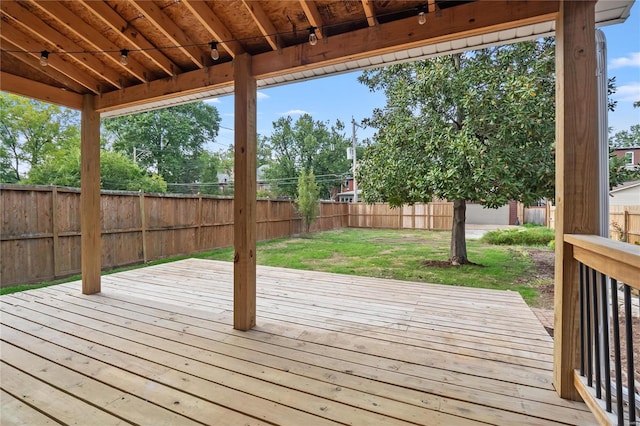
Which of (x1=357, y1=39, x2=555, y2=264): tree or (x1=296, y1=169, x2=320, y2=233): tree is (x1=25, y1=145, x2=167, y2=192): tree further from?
(x1=357, y1=39, x2=555, y2=264): tree

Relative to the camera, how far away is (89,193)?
3.41m

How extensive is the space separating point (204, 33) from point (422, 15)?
1.64 meters

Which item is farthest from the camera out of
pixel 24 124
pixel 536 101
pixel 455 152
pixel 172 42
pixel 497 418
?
pixel 24 124

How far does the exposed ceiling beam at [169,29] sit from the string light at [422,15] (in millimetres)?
1758

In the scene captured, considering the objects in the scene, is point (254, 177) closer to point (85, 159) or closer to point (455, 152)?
point (85, 159)

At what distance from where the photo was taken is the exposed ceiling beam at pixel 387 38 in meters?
1.81

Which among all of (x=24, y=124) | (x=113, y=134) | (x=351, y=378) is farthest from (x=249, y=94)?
(x=113, y=134)

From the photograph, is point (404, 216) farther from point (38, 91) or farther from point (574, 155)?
point (38, 91)

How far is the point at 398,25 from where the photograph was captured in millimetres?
2023

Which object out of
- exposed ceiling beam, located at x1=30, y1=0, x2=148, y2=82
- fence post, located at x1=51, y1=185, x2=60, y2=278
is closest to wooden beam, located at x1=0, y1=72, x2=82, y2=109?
exposed ceiling beam, located at x1=30, y1=0, x2=148, y2=82

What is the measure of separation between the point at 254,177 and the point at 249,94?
679 millimetres

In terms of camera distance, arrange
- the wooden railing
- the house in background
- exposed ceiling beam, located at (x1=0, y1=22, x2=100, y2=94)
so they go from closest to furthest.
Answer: the wooden railing → exposed ceiling beam, located at (x1=0, y1=22, x2=100, y2=94) → the house in background

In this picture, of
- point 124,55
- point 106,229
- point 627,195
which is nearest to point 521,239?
point 627,195

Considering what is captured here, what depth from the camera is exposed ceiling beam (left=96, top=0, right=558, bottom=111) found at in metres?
1.81
